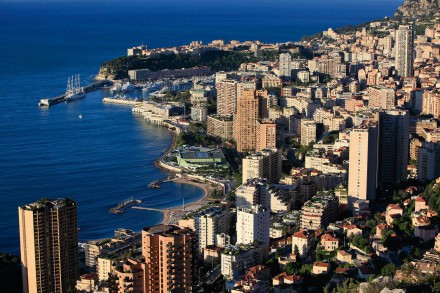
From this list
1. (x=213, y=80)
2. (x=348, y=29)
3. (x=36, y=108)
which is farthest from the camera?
(x=348, y=29)

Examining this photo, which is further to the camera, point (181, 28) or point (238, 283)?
point (181, 28)

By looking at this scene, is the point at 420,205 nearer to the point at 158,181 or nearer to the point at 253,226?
the point at 253,226

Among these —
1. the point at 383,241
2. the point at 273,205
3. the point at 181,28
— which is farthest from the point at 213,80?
the point at 181,28

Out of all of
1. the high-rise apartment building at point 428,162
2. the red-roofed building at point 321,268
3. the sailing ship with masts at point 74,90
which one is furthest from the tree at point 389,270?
the sailing ship with masts at point 74,90

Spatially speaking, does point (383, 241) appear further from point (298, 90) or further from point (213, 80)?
point (213, 80)

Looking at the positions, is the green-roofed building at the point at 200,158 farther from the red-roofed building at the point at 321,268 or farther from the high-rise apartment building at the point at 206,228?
the red-roofed building at the point at 321,268

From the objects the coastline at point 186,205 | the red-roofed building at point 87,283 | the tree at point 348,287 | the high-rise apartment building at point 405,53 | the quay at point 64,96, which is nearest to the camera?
the tree at point 348,287
